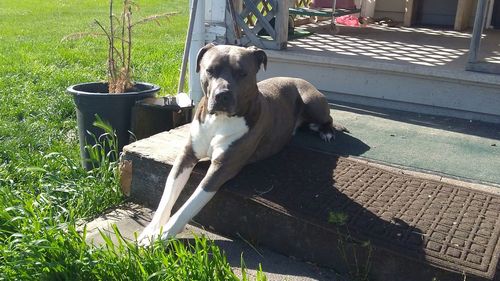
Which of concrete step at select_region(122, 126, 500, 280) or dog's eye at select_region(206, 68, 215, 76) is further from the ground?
dog's eye at select_region(206, 68, 215, 76)

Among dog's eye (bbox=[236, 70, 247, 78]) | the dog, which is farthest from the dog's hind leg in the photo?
dog's eye (bbox=[236, 70, 247, 78])

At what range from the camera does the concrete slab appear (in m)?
2.84

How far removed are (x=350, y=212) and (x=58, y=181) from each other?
6.71ft

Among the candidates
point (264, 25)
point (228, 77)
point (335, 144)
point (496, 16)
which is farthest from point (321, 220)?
point (496, 16)

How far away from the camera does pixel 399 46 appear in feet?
21.1

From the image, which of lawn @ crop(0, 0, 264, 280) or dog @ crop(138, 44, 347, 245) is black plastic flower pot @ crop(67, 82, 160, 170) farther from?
dog @ crop(138, 44, 347, 245)

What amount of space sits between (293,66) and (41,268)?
366 cm

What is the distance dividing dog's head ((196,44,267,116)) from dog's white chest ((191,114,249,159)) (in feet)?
0.39

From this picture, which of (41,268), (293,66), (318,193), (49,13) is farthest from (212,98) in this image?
(49,13)

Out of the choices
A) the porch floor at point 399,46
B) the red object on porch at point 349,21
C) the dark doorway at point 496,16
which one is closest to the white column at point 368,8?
the red object on porch at point 349,21

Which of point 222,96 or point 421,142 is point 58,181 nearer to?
point 222,96

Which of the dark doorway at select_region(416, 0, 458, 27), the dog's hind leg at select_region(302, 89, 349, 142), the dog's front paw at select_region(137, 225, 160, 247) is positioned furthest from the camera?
the dark doorway at select_region(416, 0, 458, 27)

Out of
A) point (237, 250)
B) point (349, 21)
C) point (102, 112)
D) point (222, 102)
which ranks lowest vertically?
point (237, 250)

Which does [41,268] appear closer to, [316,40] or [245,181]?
[245,181]
